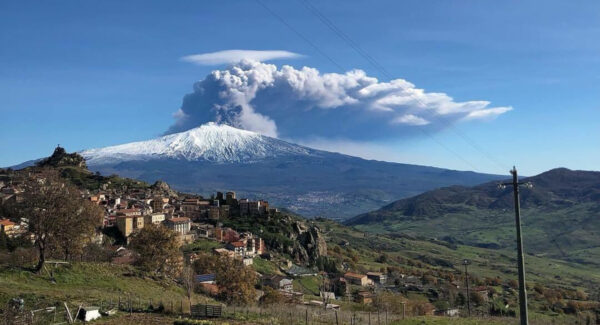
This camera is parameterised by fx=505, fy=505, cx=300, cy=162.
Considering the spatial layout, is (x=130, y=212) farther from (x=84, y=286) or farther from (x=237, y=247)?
(x=84, y=286)

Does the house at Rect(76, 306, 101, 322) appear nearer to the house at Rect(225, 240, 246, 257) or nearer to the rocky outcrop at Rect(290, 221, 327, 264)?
the house at Rect(225, 240, 246, 257)

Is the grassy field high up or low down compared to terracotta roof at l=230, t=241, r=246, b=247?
up

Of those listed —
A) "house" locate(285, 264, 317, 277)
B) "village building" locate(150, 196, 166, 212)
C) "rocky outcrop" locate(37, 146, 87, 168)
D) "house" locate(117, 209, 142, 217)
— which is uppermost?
"rocky outcrop" locate(37, 146, 87, 168)

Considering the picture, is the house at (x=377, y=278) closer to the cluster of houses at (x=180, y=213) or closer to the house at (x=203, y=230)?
the cluster of houses at (x=180, y=213)

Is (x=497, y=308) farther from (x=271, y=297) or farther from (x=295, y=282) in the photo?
(x=271, y=297)

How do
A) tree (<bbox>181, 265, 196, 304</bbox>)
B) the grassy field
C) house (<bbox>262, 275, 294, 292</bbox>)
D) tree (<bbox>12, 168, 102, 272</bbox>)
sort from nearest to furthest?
the grassy field → tree (<bbox>12, 168, 102, 272</bbox>) → tree (<bbox>181, 265, 196, 304</bbox>) → house (<bbox>262, 275, 294, 292</bbox>)

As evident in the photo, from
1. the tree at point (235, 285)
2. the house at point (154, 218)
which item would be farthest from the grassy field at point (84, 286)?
the house at point (154, 218)

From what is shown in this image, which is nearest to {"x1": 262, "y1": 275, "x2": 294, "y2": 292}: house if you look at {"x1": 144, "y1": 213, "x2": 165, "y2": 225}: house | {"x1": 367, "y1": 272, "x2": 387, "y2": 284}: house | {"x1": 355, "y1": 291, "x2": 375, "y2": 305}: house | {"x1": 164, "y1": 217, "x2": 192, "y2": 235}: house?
{"x1": 355, "y1": 291, "x2": 375, "y2": 305}: house
